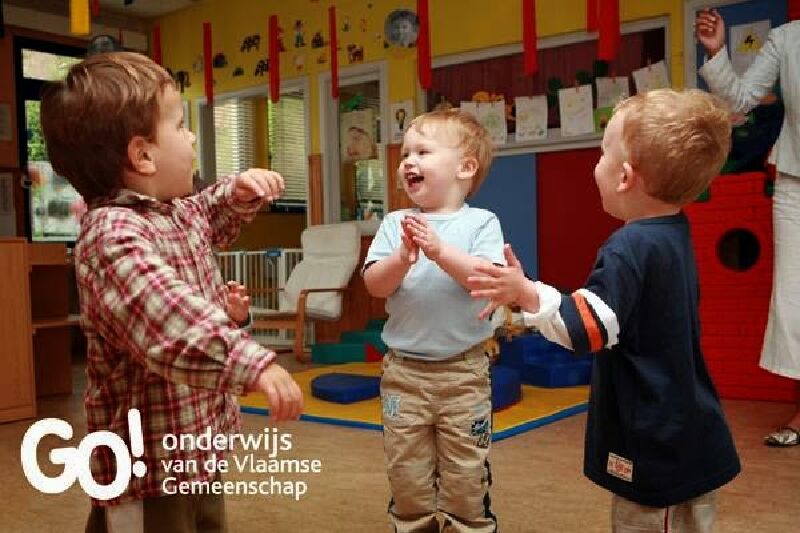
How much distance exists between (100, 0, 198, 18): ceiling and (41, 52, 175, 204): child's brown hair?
6.83m

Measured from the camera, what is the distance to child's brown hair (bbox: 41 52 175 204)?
1202 millimetres

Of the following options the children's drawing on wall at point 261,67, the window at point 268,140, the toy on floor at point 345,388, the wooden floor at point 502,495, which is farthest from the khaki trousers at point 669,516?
the window at point 268,140

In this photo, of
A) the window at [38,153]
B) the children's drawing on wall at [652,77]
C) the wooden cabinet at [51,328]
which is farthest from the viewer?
the window at [38,153]

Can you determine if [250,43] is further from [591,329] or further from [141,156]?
[591,329]

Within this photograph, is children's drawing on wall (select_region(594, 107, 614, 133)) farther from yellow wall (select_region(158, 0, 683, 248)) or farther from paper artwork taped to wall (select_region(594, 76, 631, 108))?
yellow wall (select_region(158, 0, 683, 248))

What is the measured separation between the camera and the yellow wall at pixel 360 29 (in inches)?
205

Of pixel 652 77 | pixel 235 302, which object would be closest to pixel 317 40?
pixel 652 77

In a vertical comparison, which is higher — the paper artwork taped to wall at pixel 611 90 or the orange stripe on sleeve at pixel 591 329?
the paper artwork taped to wall at pixel 611 90

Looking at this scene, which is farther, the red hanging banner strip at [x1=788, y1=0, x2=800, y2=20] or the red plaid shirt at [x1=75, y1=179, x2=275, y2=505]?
the red hanging banner strip at [x1=788, y1=0, x2=800, y2=20]

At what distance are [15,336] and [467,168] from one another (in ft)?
9.56

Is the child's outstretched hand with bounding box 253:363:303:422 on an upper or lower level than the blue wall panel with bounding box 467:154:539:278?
lower

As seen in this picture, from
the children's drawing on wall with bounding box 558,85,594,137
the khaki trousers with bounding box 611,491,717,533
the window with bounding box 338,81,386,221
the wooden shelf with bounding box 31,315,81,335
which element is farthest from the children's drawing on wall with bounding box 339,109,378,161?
the khaki trousers with bounding box 611,491,717,533

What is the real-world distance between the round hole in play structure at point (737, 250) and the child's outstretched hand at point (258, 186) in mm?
3140

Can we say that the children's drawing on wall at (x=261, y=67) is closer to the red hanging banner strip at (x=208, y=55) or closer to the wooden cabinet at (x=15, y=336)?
the red hanging banner strip at (x=208, y=55)
